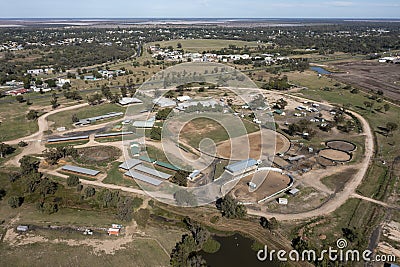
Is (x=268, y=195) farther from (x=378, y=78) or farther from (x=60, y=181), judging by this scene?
(x=378, y=78)

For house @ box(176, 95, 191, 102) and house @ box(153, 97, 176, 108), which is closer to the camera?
house @ box(153, 97, 176, 108)

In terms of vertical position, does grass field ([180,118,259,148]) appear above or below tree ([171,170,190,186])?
above

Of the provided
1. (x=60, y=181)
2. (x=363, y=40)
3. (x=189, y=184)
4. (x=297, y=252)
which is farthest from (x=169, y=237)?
(x=363, y=40)

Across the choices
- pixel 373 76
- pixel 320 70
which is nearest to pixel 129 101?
pixel 320 70

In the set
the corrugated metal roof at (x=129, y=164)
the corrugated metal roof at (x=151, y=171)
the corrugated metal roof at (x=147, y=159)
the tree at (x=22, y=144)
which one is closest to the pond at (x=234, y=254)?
the corrugated metal roof at (x=151, y=171)

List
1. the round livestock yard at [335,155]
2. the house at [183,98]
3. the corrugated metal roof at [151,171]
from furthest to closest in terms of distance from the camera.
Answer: the house at [183,98] < the round livestock yard at [335,155] < the corrugated metal roof at [151,171]

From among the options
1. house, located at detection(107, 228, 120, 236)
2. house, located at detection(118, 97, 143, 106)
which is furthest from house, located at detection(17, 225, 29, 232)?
house, located at detection(118, 97, 143, 106)

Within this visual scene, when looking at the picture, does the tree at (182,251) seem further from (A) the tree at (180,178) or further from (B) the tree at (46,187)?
(B) the tree at (46,187)

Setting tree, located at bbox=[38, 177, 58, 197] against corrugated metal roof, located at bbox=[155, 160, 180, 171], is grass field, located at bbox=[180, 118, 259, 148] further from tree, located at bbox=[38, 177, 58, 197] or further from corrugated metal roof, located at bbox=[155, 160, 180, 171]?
tree, located at bbox=[38, 177, 58, 197]
